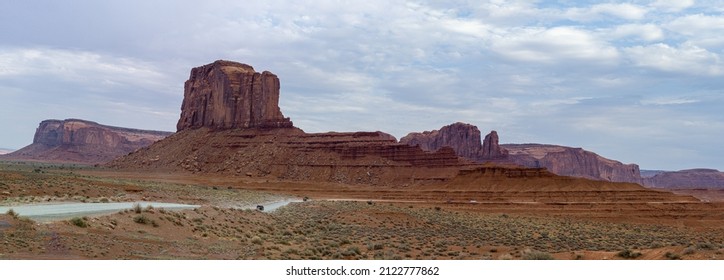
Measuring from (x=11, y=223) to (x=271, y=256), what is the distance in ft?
26.3

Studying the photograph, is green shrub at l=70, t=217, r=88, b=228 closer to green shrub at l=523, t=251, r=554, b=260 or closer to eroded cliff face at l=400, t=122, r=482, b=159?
green shrub at l=523, t=251, r=554, b=260

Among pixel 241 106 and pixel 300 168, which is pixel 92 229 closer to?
pixel 300 168

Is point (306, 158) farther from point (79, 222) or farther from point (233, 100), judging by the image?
point (79, 222)

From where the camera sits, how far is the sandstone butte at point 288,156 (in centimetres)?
7394

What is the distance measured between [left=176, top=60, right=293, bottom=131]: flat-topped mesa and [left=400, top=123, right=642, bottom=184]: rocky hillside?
48.5 meters

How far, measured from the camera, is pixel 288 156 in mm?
97312

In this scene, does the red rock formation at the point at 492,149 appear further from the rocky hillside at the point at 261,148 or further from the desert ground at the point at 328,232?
the desert ground at the point at 328,232

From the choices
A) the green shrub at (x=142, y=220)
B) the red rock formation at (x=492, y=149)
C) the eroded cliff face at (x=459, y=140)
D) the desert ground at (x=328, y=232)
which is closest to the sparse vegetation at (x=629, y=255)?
the desert ground at (x=328, y=232)

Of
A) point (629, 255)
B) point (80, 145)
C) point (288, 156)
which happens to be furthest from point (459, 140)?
point (629, 255)

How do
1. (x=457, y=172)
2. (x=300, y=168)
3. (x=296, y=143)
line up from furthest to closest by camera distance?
1. (x=296, y=143)
2. (x=300, y=168)
3. (x=457, y=172)

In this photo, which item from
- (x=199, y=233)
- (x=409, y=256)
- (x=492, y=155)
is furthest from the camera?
(x=492, y=155)

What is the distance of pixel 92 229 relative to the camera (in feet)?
66.2

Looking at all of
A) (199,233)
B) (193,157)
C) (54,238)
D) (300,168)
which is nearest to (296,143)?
(300,168)

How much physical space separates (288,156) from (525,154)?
10104 centimetres
